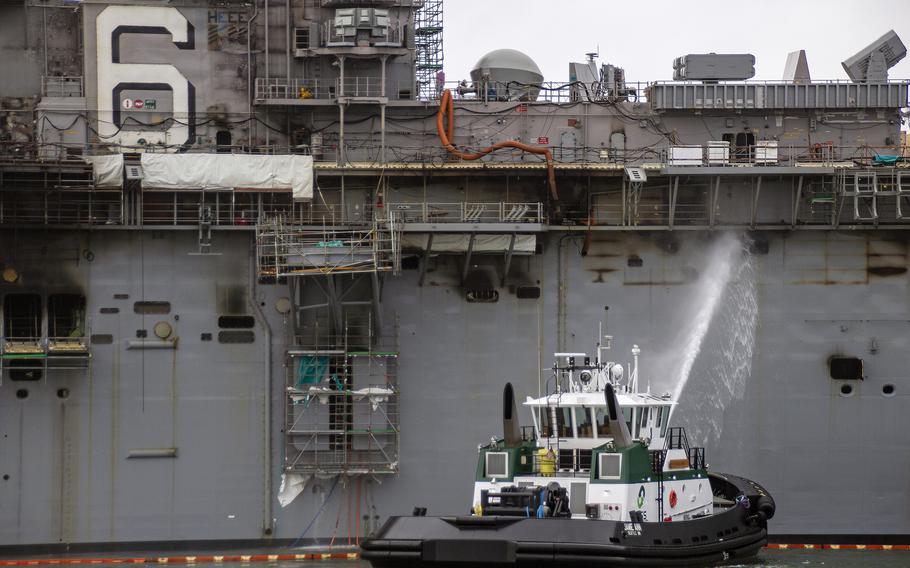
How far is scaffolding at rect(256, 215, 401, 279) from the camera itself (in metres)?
39.8

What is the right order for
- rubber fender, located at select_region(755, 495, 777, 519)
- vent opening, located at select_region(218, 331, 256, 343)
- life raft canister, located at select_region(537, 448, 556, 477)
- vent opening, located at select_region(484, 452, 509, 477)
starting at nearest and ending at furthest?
1. life raft canister, located at select_region(537, 448, 556, 477)
2. vent opening, located at select_region(484, 452, 509, 477)
3. rubber fender, located at select_region(755, 495, 777, 519)
4. vent opening, located at select_region(218, 331, 256, 343)

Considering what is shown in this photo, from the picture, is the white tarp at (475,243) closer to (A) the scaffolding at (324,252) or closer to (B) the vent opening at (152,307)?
(A) the scaffolding at (324,252)

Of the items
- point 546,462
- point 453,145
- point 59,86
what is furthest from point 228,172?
point 546,462

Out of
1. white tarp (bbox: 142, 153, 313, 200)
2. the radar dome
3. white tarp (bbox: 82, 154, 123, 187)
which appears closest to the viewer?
white tarp (bbox: 82, 154, 123, 187)

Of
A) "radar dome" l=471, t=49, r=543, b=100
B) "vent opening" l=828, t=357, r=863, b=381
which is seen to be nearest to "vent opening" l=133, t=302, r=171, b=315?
"radar dome" l=471, t=49, r=543, b=100

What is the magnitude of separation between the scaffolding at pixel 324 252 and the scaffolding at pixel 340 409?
1.95m

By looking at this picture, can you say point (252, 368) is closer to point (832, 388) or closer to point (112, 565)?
point (112, 565)

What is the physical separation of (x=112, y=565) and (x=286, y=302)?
7.76 metres

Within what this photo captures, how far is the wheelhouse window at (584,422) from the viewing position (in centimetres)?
3490

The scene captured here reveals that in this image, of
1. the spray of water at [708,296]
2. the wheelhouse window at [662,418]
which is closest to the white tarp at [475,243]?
the spray of water at [708,296]

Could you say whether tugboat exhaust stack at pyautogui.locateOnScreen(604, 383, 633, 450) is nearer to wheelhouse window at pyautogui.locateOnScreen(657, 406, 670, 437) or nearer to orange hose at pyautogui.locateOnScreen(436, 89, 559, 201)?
wheelhouse window at pyautogui.locateOnScreen(657, 406, 670, 437)

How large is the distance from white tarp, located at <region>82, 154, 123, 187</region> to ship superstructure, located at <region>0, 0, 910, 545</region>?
70 mm

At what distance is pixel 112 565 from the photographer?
3997 centimetres

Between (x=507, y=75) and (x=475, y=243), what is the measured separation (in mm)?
5457
